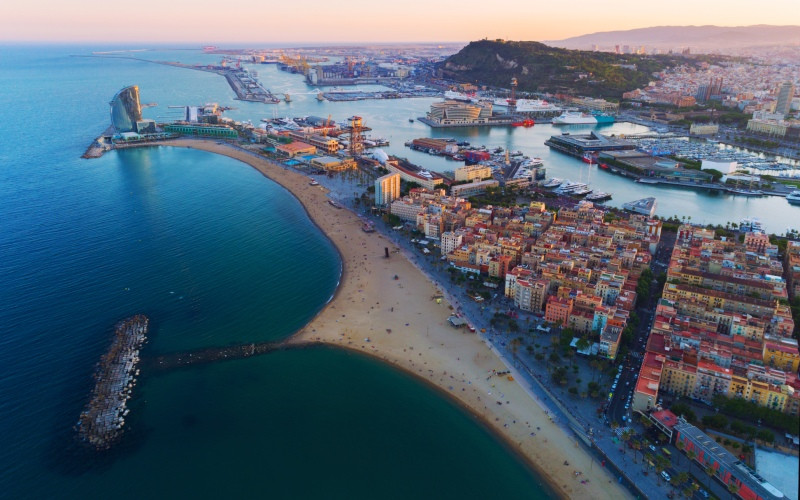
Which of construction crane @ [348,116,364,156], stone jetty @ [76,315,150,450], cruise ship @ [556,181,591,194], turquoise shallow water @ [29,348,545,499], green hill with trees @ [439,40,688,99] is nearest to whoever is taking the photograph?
turquoise shallow water @ [29,348,545,499]

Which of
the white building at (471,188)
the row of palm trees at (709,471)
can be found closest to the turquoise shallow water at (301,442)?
the row of palm trees at (709,471)

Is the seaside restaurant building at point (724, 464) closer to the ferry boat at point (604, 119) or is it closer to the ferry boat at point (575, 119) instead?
the ferry boat at point (575, 119)

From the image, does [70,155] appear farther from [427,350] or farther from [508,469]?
[508,469]

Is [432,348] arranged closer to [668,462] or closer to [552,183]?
[668,462]

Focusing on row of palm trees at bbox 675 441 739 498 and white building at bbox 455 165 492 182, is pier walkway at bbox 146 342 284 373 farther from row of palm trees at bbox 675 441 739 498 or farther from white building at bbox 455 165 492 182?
white building at bbox 455 165 492 182

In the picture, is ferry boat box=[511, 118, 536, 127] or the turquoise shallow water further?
ferry boat box=[511, 118, 536, 127]

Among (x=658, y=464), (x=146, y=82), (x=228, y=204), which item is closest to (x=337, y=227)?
(x=228, y=204)

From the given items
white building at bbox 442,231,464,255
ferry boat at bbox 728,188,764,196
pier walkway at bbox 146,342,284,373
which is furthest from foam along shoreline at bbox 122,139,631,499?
→ ferry boat at bbox 728,188,764,196
